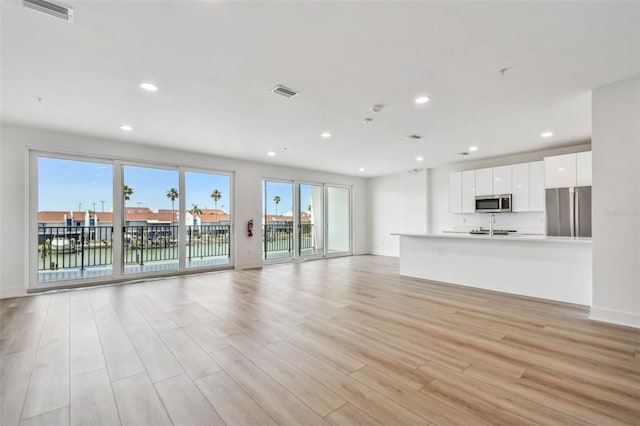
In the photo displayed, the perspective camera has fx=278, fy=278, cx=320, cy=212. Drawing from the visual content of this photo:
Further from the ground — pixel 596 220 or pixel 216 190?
pixel 216 190

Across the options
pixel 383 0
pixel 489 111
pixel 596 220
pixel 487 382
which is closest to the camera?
pixel 383 0

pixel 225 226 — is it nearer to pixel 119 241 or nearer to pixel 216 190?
pixel 216 190

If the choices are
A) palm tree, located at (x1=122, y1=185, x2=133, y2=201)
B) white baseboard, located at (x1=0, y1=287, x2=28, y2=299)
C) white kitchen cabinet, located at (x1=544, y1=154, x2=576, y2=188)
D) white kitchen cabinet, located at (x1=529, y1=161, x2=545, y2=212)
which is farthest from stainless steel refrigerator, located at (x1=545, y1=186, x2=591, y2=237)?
white baseboard, located at (x1=0, y1=287, x2=28, y2=299)

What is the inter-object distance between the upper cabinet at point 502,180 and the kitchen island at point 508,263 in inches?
93.7

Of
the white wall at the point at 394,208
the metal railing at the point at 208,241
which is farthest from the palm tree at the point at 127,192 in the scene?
the white wall at the point at 394,208

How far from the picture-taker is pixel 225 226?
274 inches

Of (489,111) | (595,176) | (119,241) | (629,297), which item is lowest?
(629,297)

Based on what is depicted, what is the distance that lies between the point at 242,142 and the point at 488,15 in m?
4.40

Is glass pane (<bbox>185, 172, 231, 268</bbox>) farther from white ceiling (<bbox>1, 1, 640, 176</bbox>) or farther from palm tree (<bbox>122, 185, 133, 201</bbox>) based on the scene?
white ceiling (<bbox>1, 1, 640, 176</bbox>)

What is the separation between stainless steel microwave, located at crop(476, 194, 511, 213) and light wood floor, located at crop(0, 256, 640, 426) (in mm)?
2866

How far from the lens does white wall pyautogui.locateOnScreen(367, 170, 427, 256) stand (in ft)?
27.8

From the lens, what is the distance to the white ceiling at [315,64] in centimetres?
206

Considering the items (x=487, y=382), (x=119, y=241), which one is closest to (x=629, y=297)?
(x=487, y=382)

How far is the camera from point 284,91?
327 cm
